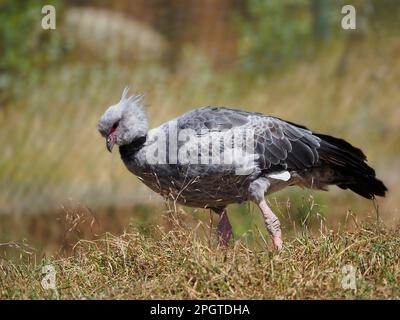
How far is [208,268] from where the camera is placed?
4.45 meters

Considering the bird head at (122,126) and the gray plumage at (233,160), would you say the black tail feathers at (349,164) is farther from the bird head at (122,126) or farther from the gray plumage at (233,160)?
the bird head at (122,126)

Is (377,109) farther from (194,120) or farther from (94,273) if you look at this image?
(94,273)

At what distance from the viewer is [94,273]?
484 centimetres

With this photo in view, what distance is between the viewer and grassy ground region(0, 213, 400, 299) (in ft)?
14.3

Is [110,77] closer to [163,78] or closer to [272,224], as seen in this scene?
[163,78]

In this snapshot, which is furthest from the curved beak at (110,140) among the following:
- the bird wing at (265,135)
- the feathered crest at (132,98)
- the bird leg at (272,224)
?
the bird leg at (272,224)

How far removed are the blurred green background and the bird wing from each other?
313cm

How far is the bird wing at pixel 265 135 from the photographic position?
561 cm

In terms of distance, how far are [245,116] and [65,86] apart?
13.5 feet

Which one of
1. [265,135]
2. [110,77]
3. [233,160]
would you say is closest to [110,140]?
[233,160]

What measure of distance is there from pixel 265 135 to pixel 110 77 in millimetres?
4020

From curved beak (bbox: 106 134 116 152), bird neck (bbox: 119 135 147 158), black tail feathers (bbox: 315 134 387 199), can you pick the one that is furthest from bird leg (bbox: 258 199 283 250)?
curved beak (bbox: 106 134 116 152)

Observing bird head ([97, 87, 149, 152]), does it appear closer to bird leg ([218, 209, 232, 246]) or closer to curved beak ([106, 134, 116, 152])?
curved beak ([106, 134, 116, 152])

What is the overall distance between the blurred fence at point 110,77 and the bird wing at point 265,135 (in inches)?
122
